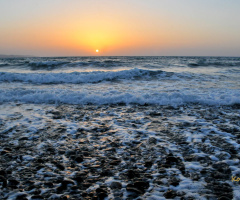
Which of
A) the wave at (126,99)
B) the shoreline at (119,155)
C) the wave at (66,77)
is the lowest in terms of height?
the shoreline at (119,155)

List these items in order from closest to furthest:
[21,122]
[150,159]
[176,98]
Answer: [150,159] < [21,122] < [176,98]

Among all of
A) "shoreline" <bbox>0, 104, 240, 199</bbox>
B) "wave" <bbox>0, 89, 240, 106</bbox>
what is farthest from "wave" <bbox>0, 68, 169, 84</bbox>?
"shoreline" <bbox>0, 104, 240, 199</bbox>

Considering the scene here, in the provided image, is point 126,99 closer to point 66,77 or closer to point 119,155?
point 119,155

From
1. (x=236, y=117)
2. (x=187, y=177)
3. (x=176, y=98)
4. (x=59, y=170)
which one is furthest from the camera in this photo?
(x=176, y=98)

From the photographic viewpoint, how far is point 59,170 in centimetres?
285

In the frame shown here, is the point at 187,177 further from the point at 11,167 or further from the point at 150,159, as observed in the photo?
the point at 11,167

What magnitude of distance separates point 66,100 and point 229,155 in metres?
6.13

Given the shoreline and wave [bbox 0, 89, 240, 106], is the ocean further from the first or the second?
→ wave [bbox 0, 89, 240, 106]

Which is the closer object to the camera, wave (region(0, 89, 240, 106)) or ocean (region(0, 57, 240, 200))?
ocean (region(0, 57, 240, 200))

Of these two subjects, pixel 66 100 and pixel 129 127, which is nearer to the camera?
pixel 129 127

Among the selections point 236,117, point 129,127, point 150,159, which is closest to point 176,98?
point 236,117

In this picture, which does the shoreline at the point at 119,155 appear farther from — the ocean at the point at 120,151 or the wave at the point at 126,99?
the wave at the point at 126,99

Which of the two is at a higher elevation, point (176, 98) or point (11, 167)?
point (176, 98)

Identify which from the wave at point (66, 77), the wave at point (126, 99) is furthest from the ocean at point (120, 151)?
the wave at point (66, 77)
